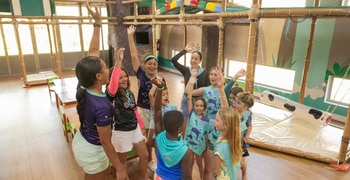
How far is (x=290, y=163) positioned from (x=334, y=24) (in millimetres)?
2847

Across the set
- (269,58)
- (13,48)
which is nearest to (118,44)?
(13,48)

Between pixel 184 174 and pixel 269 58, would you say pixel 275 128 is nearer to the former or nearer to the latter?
pixel 269 58

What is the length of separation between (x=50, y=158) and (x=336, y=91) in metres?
4.98

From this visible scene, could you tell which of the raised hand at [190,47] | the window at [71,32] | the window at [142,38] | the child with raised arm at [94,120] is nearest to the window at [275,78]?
the raised hand at [190,47]

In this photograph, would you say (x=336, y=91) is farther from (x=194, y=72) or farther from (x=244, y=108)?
(x=194, y=72)

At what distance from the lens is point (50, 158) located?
293 cm

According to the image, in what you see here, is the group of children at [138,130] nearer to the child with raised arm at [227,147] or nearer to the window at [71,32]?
the child with raised arm at [227,147]

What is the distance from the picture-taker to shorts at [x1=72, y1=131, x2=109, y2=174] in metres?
1.42

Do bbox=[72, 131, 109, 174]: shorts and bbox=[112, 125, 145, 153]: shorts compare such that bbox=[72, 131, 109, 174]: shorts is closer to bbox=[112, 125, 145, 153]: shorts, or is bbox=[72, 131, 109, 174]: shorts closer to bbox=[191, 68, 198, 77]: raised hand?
bbox=[112, 125, 145, 153]: shorts

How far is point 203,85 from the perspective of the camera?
2422 millimetres

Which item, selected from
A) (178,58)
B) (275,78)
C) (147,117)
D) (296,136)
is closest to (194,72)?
(178,58)

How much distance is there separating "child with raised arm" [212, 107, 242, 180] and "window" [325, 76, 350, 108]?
3.67 m

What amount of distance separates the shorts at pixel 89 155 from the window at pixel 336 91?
14.3ft

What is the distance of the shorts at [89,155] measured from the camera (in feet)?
4.67
